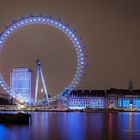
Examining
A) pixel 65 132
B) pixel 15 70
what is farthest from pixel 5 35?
pixel 15 70

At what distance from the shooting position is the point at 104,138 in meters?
21.6

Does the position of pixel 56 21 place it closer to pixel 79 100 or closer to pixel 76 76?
pixel 76 76

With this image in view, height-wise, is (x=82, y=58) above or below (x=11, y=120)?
above

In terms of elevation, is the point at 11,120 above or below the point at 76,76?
below

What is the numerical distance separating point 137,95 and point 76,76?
162ft

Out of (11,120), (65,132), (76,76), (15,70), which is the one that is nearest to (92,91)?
(15,70)

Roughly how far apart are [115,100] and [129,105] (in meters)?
2.35

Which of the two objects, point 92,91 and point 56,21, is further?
point 92,91

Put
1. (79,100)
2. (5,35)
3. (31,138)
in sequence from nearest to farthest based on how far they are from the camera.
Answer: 1. (31,138)
2. (5,35)
3. (79,100)

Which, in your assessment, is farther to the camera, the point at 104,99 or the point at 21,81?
the point at 104,99

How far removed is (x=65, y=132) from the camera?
24.5 meters

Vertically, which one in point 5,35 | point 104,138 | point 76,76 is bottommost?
point 104,138

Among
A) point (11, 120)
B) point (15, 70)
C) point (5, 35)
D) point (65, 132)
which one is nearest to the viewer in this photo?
point (65, 132)

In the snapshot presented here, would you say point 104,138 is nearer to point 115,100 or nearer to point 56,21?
point 56,21
